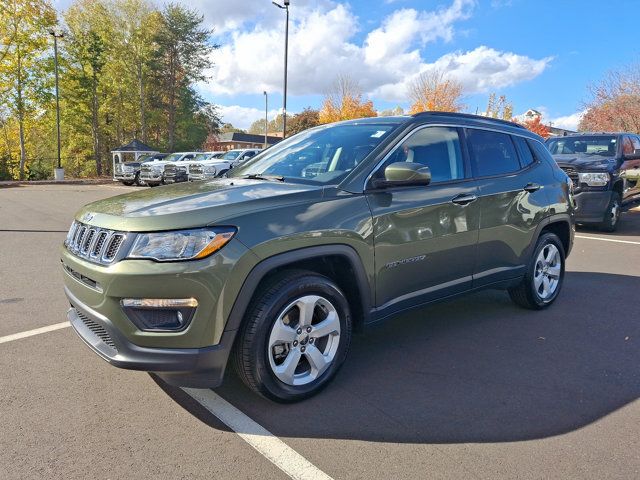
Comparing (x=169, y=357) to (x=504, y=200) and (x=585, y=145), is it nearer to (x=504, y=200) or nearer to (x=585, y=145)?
(x=504, y=200)

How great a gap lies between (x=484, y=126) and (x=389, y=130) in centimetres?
122

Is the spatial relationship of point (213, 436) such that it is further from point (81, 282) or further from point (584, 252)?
point (584, 252)

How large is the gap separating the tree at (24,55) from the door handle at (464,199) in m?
34.6

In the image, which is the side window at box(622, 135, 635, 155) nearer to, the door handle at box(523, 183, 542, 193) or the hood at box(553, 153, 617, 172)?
the hood at box(553, 153, 617, 172)

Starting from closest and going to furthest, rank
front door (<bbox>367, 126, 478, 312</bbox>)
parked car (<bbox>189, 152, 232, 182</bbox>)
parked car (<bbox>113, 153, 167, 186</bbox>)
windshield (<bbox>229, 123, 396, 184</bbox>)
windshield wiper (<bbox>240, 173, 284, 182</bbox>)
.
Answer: front door (<bbox>367, 126, 478, 312</bbox>), windshield (<bbox>229, 123, 396, 184</bbox>), windshield wiper (<bbox>240, 173, 284, 182</bbox>), parked car (<bbox>189, 152, 232, 182</bbox>), parked car (<bbox>113, 153, 167, 186</bbox>)

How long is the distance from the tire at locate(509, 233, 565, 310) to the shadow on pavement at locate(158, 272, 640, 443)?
0.48 ft

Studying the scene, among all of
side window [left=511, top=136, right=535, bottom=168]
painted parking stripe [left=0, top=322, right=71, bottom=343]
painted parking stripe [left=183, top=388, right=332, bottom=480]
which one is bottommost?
painted parking stripe [left=183, top=388, right=332, bottom=480]

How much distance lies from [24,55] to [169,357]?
35150mm

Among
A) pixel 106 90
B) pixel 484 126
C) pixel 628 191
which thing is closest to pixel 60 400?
pixel 484 126

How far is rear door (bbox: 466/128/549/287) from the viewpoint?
402 centimetres

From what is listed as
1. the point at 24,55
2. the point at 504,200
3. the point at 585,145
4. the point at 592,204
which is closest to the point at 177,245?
the point at 504,200

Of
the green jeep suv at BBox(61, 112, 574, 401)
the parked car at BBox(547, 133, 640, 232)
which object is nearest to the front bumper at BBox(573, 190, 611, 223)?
the parked car at BBox(547, 133, 640, 232)

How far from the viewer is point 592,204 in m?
9.59

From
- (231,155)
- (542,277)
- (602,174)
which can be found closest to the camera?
(542,277)
